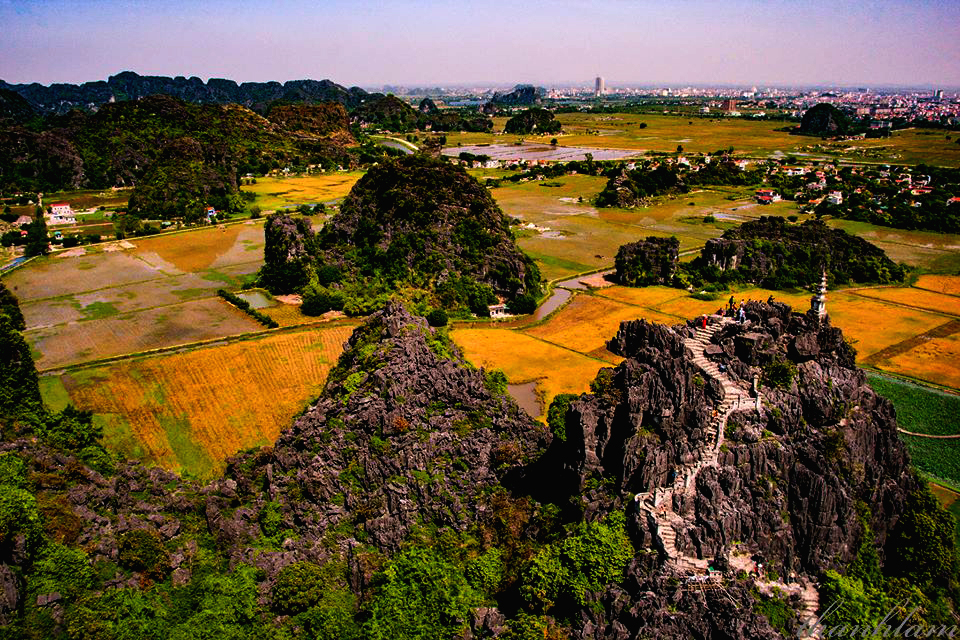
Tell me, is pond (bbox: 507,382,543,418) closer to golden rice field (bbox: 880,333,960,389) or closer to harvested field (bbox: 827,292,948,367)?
harvested field (bbox: 827,292,948,367)

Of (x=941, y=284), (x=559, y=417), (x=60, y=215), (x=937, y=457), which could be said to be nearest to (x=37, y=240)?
(x=60, y=215)

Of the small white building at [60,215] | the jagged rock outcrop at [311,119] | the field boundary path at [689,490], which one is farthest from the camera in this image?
the jagged rock outcrop at [311,119]

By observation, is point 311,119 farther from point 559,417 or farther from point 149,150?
point 559,417

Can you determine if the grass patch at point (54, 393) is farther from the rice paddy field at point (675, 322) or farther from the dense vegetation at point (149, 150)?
the dense vegetation at point (149, 150)

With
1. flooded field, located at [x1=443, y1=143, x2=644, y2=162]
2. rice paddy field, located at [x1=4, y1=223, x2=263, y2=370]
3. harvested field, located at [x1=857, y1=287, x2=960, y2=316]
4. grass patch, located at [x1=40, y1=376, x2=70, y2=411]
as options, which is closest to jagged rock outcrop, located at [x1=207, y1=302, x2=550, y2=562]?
grass patch, located at [x1=40, y1=376, x2=70, y2=411]

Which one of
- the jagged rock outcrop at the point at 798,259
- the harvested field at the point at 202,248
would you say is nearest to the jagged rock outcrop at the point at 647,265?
the jagged rock outcrop at the point at 798,259

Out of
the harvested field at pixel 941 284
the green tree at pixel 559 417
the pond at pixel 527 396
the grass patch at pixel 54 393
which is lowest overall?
the grass patch at pixel 54 393

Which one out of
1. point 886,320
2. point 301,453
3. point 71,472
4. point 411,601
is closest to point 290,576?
point 411,601
